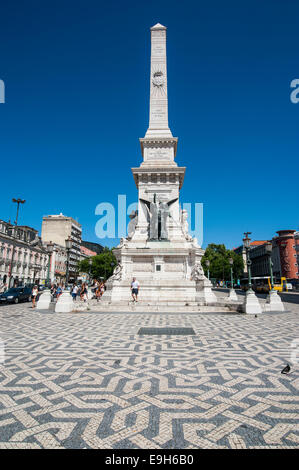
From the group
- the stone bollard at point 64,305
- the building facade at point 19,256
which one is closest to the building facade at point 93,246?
the building facade at point 19,256

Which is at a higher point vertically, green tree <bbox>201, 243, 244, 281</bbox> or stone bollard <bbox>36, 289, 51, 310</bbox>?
green tree <bbox>201, 243, 244, 281</bbox>

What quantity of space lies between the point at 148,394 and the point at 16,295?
23.0 m

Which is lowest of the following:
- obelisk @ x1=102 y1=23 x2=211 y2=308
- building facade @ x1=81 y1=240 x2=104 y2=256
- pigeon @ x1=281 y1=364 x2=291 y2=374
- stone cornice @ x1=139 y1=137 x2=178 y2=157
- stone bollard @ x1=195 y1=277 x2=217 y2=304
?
pigeon @ x1=281 y1=364 x2=291 y2=374

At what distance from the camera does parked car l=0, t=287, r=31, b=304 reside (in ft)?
71.7

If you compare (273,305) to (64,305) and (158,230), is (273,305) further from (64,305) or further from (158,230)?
(64,305)

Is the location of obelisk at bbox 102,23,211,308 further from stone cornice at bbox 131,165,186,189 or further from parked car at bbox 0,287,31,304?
parked car at bbox 0,287,31,304

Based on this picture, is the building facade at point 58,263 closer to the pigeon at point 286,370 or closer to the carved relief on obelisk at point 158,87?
the carved relief on obelisk at point 158,87

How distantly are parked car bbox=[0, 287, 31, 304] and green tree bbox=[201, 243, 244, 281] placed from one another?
47795mm

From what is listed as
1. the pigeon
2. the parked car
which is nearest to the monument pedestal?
the parked car

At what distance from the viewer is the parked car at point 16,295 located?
21.9 m
